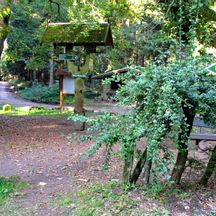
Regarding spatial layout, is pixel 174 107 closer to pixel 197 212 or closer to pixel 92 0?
pixel 197 212

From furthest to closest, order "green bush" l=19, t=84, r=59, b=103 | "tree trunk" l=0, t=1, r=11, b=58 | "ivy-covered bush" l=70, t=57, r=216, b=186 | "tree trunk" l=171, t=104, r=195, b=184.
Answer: "green bush" l=19, t=84, r=59, b=103 < "tree trunk" l=0, t=1, r=11, b=58 < "tree trunk" l=171, t=104, r=195, b=184 < "ivy-covered bush" l=70, t=57, r=216, b=186

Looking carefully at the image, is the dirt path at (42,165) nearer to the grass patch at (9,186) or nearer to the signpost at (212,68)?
the grass patch at (9,186)

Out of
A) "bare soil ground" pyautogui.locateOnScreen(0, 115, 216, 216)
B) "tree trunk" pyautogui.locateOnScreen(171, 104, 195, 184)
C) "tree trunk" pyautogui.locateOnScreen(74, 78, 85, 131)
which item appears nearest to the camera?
"tree trunk" pyautogui.locateOnScreen(171, 104, 195, 184)

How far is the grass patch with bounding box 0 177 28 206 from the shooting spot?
4738 millimetres

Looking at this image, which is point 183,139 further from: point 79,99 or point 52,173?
point 79,99

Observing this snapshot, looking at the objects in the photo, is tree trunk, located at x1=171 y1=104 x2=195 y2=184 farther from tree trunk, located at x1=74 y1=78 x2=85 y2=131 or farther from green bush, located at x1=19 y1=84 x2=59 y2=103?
green bush, located at x1=19 y1=84 x2=59 y2=103

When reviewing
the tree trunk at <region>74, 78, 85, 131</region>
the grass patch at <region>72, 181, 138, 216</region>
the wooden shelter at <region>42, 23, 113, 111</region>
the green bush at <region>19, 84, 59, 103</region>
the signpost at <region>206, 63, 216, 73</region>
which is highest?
the wooden shelter at <region>42, 23, 113, 111</region>

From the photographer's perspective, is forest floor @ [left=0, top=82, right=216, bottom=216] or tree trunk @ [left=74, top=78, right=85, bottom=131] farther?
tree trunk @ [left=74, top=78, right=85, bottom=131]

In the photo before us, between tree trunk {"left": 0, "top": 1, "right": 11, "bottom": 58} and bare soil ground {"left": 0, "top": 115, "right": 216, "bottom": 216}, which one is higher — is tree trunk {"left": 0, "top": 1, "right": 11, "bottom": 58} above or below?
above

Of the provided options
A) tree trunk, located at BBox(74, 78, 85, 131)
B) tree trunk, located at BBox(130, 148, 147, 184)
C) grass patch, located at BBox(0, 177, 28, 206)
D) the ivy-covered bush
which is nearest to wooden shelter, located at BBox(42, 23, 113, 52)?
tree trunk, located at BBox(74, 78, 85, 131)

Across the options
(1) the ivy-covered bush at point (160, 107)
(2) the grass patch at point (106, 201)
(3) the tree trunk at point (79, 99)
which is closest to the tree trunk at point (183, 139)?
(1) the ivy-covered bush at point (160, 107)

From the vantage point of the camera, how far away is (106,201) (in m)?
4.05

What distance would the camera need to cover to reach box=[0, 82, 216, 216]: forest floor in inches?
153

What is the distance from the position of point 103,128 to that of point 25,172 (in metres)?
2.66
